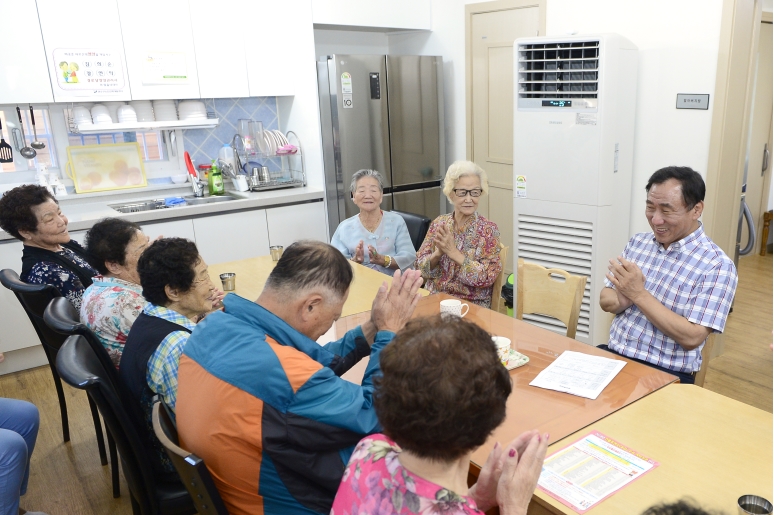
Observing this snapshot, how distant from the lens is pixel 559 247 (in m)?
3.50

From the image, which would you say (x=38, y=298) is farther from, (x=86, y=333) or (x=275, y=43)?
(x=275, y=43)

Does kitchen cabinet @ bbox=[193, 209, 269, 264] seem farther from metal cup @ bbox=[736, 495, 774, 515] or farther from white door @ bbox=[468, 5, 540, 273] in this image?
metal cup @ bbox=[736, 495, 774, 515]

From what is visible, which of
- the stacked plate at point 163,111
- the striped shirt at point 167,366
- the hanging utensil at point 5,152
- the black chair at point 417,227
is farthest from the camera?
the stacked plate at point 163,111

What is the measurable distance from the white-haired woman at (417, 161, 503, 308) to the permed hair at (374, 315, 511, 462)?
1.73 m

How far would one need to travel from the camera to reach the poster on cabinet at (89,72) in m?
3.60

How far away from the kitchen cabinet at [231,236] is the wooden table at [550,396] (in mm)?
2393

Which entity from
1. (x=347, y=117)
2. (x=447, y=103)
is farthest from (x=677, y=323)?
(x=447, y=103)

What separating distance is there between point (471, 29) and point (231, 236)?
2.32 m

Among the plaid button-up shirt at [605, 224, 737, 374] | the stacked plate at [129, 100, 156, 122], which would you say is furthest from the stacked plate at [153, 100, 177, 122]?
the plaid button-up shirt at [605, 224, 737, 374]

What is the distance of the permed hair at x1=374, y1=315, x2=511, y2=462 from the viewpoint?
0.92m

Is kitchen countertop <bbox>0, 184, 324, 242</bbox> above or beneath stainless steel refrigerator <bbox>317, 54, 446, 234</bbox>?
beneath

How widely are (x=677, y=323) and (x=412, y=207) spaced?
9.87ft

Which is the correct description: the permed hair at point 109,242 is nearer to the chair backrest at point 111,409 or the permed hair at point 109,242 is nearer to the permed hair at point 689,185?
the chair backrest at point 111,409

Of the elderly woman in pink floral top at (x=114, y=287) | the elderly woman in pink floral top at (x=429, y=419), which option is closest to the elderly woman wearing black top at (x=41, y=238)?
the elderly woman in pink floral top at (x=114, y=287)
